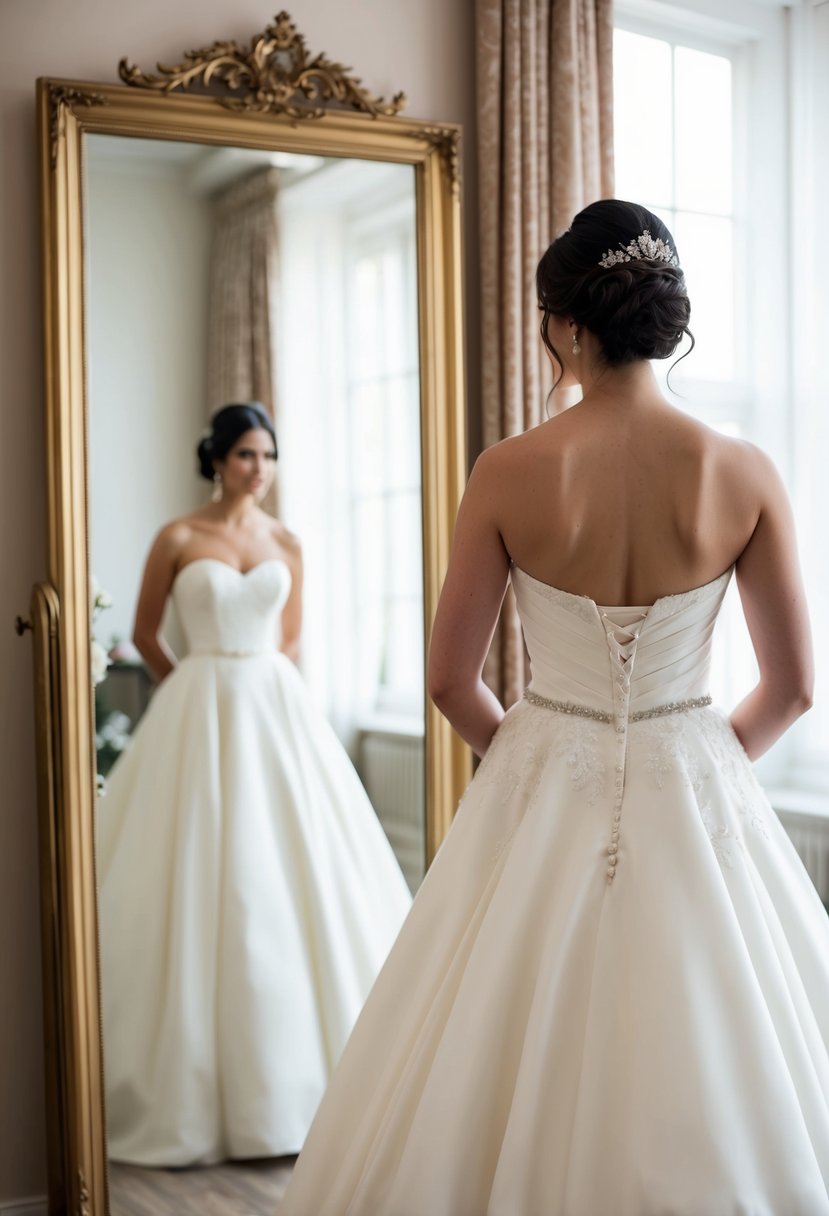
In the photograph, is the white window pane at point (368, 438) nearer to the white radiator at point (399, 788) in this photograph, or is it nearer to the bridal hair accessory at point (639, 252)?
the white radiator at point (399, 788)

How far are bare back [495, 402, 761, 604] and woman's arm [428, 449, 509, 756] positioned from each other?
3 centimetres

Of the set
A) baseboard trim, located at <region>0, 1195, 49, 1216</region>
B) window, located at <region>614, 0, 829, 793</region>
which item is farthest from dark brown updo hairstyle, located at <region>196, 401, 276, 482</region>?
baseboard trim, located at <region>0, 1195, 49, 1216</region>

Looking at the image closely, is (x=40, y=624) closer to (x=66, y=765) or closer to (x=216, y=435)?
(x=66, y=765)

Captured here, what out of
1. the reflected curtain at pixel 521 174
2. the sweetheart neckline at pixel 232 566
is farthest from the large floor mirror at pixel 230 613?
the reflected curtain at pixel 521 174

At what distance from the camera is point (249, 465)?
257 centimetres

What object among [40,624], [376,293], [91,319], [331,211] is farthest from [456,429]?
[40,624]

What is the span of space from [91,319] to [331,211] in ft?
1.86

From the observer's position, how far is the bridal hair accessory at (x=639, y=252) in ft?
5.73

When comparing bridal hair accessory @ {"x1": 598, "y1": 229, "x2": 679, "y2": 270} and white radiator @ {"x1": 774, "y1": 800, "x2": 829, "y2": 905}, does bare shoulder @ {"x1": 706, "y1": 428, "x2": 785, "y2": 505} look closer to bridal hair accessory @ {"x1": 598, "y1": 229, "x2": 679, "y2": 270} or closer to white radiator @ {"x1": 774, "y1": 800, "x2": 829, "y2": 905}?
bridal hair accessory @ {"x1": 598, "y1": 229, "x2": 679, "y2": 270}

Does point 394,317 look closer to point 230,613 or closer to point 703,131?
point 230,613

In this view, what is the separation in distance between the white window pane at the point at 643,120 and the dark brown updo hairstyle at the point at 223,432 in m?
1.33

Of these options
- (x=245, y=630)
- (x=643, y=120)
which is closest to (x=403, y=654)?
(x=245, y=630)

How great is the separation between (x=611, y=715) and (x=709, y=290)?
6.92 feet

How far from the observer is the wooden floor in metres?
2.40
